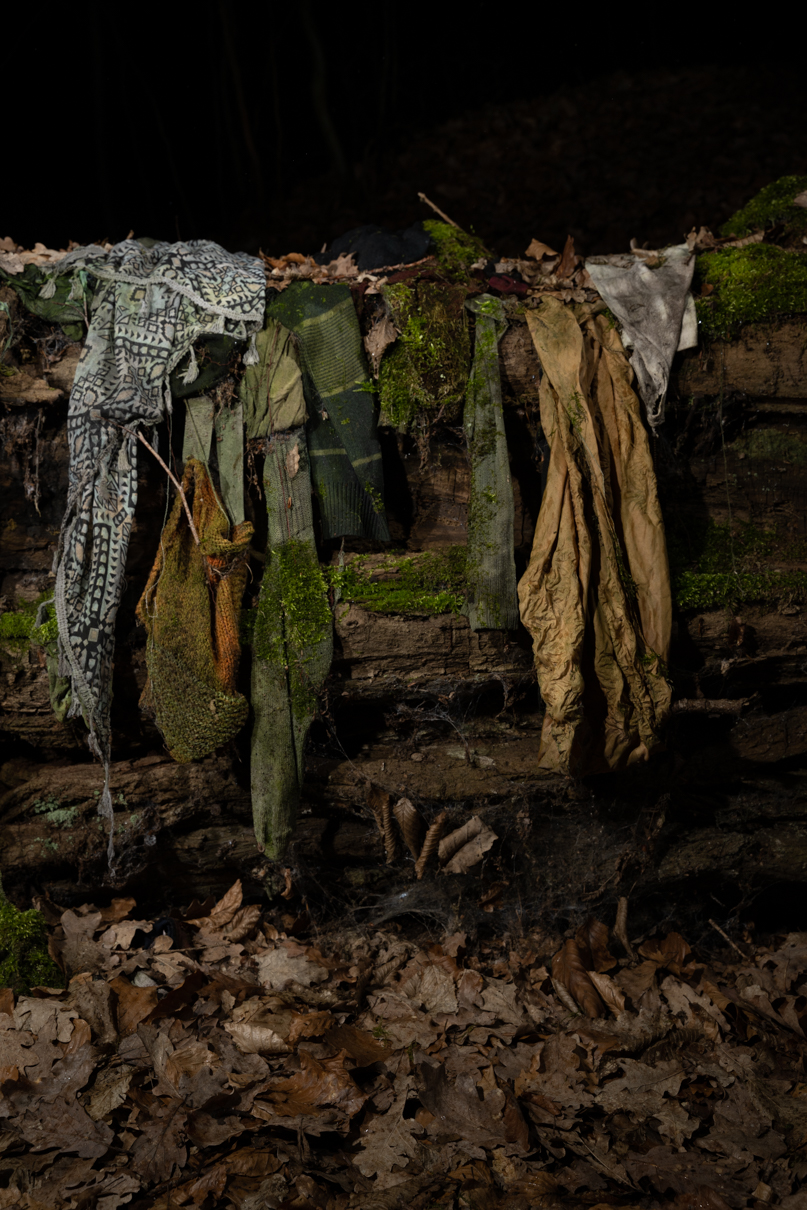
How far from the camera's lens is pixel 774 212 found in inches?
143

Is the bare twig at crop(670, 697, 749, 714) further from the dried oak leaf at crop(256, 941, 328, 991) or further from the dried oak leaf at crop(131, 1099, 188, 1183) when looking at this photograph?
the dried oak leaf at crop(131, 1099, 188, 1183)

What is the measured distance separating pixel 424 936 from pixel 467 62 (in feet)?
37.5

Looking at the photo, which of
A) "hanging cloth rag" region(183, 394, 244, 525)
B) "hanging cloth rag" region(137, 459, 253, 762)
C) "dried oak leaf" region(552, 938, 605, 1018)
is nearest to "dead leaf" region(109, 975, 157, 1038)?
"hanging cloth rag" region(137, 459, 253, 762)

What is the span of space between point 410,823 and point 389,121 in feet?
33.2

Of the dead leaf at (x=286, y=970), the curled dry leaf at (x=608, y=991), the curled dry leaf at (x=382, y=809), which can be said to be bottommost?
the curled dry leaf at (x=608, y=991)

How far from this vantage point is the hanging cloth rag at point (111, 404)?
310cm

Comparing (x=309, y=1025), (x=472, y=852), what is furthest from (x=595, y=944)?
(x=309, y=1025)

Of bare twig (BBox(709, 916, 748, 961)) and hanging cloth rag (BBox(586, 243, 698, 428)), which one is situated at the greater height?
hanging cloth rag (BBox(586, 243, 698, 428))

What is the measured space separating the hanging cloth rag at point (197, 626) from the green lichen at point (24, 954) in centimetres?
98

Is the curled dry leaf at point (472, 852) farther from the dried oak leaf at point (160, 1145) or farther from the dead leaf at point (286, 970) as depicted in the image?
the dried oak leaf at point (160, 1145)

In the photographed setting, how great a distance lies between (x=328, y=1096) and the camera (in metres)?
2.43

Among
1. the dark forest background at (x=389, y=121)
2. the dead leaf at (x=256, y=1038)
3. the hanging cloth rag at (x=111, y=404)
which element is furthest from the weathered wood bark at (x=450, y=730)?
the dark forest background at (x=389, y=121)

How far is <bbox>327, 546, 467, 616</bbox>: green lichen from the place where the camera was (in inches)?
130

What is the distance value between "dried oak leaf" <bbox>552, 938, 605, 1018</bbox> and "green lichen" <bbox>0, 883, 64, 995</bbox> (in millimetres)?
2303
